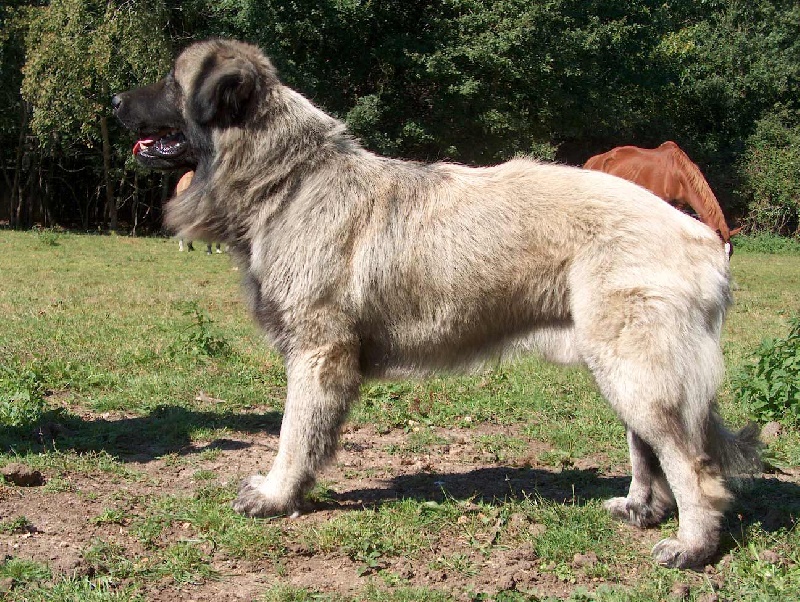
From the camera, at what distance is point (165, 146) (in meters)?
4.16

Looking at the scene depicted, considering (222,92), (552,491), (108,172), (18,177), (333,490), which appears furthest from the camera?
(18,177)

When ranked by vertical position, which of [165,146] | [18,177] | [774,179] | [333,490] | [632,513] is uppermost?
[774,179]

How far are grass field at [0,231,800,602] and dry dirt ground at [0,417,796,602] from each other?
1cm

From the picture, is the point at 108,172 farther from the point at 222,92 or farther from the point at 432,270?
the point at 432,270

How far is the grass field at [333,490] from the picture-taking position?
3311 millimetres

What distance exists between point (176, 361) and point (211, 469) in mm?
2534

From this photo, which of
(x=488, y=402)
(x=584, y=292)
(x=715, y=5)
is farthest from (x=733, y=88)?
(x=584, y=292)

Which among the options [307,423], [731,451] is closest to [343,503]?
[307,423]

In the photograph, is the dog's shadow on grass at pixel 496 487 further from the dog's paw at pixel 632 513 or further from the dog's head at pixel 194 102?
the dog's head at pixel 194 102

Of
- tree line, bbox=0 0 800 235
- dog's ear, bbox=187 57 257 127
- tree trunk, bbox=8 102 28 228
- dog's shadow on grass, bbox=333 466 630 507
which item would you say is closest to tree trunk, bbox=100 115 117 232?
tree line, bbox=0 0 800 235

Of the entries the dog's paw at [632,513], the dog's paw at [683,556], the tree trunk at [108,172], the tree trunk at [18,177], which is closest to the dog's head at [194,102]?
the dog's paw at [632,513]

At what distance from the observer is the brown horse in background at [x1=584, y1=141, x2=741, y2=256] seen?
8.29m

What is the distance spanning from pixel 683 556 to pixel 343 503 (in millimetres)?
1679

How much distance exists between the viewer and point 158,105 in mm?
4113
